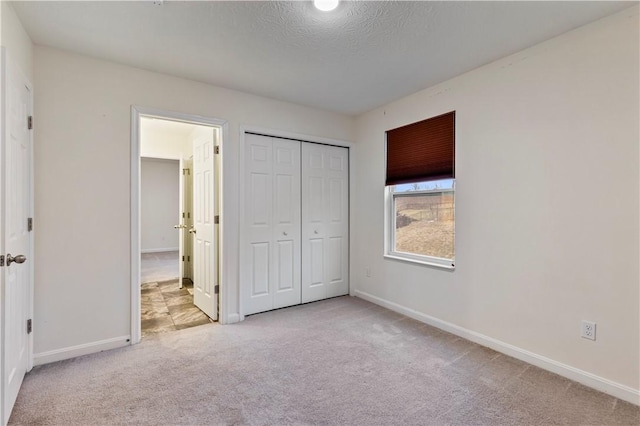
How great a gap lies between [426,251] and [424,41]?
200cm

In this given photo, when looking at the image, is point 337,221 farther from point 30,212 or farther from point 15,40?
point 15,40

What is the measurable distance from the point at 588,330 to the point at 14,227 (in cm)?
372

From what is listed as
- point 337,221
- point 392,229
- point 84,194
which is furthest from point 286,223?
point 84,194

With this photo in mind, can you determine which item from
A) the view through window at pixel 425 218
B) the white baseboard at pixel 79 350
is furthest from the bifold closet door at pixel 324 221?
the white baseboard at pixel 79 350

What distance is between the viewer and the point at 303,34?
2.16 m

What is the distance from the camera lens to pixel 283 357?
245 cm

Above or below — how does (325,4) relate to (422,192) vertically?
above

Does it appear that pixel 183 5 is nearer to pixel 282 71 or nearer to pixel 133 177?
pixel 282 71

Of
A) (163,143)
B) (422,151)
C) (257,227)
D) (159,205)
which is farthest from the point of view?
(159,205)

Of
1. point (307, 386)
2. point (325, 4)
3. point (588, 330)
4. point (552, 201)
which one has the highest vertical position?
point (325, 4)

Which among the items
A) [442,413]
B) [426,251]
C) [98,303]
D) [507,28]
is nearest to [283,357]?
[442,413]

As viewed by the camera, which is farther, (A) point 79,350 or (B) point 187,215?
(B) point 187,215

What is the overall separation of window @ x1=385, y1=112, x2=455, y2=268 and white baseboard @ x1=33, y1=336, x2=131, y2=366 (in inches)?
109

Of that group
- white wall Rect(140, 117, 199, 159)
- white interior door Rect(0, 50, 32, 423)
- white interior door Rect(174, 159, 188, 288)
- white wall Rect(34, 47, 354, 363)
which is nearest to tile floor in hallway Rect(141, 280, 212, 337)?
white interior door Rect(174, 159, 188, 288)
